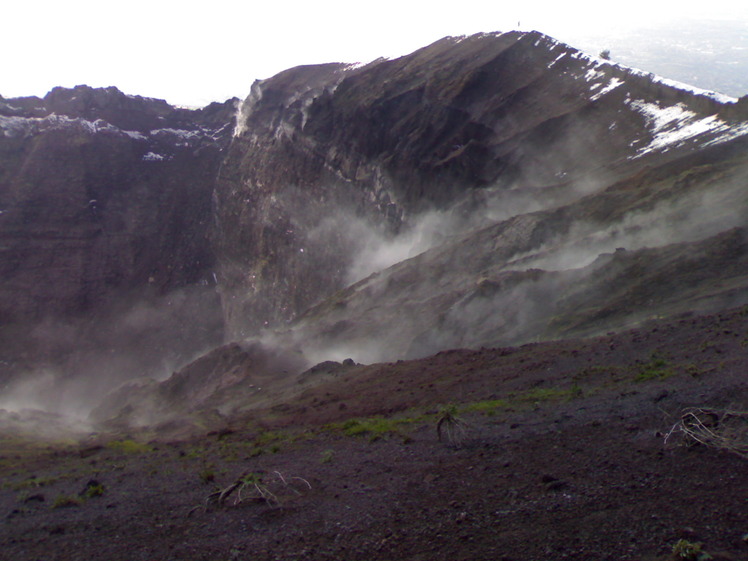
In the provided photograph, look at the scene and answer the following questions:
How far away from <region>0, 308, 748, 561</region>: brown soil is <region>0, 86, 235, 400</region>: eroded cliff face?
39316 mm

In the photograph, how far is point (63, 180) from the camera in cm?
6225

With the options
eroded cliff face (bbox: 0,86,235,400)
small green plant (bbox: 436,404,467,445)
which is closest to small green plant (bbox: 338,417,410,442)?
small green plant (bbox: 436,404,467,445)

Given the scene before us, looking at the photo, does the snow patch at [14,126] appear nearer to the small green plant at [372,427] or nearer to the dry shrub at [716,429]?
the small green plant at [372,427]

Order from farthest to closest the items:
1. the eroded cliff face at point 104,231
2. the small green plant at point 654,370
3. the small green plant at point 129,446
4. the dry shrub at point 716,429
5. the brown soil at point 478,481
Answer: the eroded cliff face at point 104,231, the small green plant at point 129,446, the small green plant at point 654,370, the dry shrub at point 716,429, the brown soil at point 478,481

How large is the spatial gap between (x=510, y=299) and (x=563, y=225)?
6.17m

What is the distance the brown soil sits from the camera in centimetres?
695

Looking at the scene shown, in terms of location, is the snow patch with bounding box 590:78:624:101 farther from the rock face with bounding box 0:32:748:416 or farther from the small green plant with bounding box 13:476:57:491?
the small green plant with bounding box 13:476:57:491

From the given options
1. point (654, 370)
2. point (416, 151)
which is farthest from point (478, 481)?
point (416, 151)

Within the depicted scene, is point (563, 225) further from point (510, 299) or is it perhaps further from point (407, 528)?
point (407, 528)

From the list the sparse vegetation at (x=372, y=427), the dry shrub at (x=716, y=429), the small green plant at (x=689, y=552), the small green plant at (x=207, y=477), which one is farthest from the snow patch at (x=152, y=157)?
the small green plant at (x=689, y=552)

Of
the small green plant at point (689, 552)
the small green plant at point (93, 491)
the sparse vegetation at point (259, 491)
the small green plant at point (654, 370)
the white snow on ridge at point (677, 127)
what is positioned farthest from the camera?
the white snow on ridge at point (677, 127)

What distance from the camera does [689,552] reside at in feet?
19.2

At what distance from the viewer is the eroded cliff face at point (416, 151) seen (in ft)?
114

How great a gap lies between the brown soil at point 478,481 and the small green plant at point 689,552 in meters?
0.11
